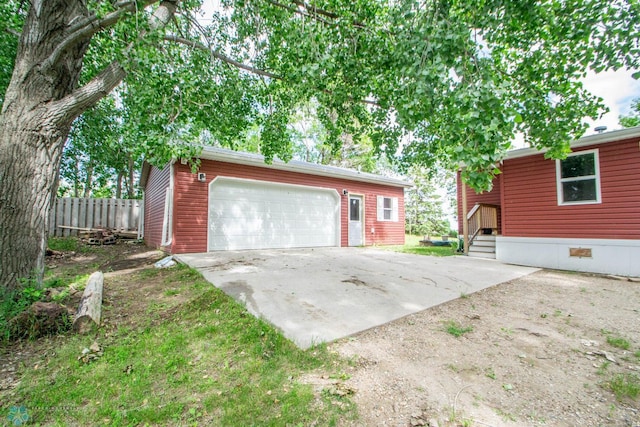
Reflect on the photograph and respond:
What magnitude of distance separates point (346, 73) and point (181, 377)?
4724 millimetres

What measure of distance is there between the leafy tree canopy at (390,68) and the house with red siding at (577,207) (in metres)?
2.58

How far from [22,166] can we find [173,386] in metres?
3.22

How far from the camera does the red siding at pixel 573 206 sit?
5348 millimetres

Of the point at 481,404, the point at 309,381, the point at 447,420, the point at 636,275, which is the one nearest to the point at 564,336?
the point at 481,404

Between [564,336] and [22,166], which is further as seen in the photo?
[22,166]

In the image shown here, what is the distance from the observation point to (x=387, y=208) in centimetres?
1146

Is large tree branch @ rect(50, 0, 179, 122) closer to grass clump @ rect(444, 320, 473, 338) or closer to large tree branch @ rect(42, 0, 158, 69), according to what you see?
large tree branch @ rect(42, 0, 158, 69)

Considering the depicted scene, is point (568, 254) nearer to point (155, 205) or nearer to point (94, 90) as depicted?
point (94, 90)

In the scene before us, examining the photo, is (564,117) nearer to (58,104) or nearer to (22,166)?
(58,104)

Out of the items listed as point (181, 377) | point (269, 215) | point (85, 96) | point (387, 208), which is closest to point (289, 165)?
point (269, 215)

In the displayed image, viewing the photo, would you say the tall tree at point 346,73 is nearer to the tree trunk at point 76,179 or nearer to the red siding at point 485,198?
the red siding at point 485,198

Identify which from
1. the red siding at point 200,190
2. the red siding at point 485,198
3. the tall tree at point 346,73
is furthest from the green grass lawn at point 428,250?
the tall tree at point 346,73

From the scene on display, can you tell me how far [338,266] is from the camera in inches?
220

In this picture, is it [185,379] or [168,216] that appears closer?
[185,379]
